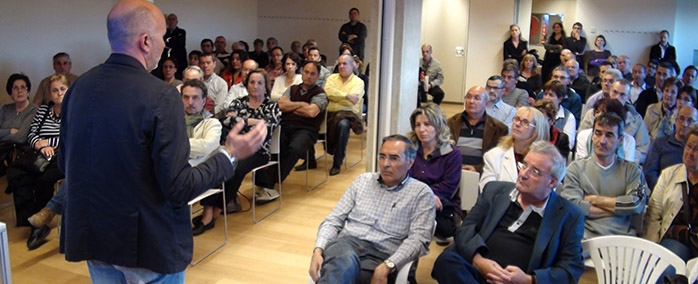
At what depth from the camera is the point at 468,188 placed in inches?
141

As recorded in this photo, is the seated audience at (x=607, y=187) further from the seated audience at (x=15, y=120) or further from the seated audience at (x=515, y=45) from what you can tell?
the seated audience at (x=515, y=45)

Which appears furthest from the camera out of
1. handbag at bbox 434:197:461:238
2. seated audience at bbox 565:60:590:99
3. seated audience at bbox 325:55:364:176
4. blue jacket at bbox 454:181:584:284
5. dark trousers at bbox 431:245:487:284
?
seated audience at bbox 565:60:590:99

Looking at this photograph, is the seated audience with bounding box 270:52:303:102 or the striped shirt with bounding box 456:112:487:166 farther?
the seated audience with bounding box 270:52:303:102

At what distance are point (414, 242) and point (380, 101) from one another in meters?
2.50

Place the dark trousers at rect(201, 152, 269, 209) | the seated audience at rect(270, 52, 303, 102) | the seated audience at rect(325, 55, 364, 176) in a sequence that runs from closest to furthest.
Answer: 1. the dark trousers at rect(201, 152, 269, 209)
2. the seated audience at rect(325, 55, 364, 176)
3. the seated audience at rect(270, 52, 303, 102)

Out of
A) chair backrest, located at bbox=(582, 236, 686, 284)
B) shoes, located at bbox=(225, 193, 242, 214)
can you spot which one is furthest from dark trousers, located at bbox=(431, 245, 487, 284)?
shoes, located at bbox=(225, 193, 242, 214)

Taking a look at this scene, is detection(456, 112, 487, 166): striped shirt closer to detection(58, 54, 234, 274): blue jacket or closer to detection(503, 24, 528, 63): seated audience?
detection(58, 54, 234, 274): blue jacket

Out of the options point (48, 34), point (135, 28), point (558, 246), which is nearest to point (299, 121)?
point (558, 246)

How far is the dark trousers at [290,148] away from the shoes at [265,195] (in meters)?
0.04

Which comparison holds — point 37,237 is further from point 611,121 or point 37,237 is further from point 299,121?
point 611,121

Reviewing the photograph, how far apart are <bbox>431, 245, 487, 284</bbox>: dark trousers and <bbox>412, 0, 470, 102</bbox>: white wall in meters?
8.72

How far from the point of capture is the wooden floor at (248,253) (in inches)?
138

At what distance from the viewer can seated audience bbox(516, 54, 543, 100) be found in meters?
6.55

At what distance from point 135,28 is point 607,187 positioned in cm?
268
